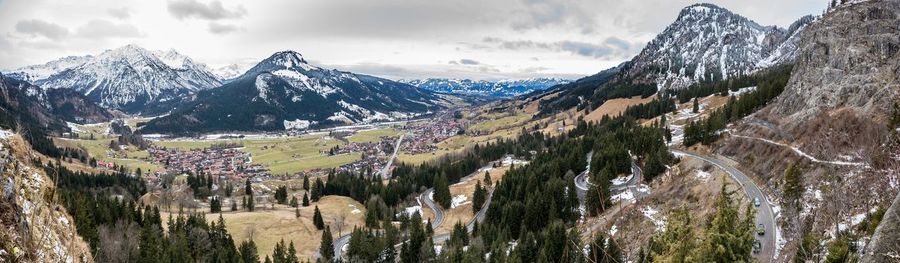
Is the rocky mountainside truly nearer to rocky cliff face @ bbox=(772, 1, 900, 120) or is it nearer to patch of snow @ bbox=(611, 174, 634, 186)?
rocky cliff face @ bbox=(772, 1, 900, 120)

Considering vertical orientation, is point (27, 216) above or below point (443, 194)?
above

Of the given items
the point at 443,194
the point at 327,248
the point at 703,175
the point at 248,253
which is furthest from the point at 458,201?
the point at 703,175

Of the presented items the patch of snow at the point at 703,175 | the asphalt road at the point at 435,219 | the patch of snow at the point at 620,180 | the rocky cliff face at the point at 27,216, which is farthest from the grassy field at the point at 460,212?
the rocky cliff face at the point at 27,216

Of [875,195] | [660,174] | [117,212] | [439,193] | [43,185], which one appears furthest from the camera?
[439,193]

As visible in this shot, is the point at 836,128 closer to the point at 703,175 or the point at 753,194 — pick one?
the point at 753,194

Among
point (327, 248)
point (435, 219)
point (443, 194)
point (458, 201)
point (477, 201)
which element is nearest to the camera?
point (327, 248)

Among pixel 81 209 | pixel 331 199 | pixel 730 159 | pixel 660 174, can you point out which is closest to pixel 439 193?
pixel 331 199

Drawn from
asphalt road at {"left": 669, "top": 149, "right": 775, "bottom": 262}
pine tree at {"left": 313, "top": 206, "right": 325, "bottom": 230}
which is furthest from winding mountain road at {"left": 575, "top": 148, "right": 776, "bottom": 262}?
pine tree at {"left": 313, "top": 206, "right": 325, "bottom": 230}

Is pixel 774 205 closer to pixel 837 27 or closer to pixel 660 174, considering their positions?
pixel 660 174
